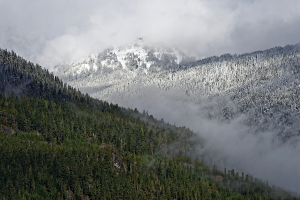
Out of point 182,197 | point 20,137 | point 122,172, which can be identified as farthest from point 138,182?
point 20,137

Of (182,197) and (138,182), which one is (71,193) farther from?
(182,197)

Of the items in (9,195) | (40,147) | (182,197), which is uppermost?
(40,147)

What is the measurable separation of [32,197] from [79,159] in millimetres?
40808

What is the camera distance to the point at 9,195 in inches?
5517

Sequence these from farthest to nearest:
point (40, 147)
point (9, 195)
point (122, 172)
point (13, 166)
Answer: point (122, 172) → point (40, 147) → point (13, 166) → point (9, 195)

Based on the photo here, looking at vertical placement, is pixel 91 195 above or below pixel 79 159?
below

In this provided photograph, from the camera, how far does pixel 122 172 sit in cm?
19312

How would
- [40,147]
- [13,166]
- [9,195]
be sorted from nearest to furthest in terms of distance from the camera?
1. [9,195]
2. [13,166]
3. [40,147]

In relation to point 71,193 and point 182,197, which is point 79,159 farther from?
point 182,197

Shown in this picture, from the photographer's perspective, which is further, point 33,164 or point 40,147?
point 40,147

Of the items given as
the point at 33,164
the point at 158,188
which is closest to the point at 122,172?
the point at 158,188

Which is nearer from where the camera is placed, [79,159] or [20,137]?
[79,159]

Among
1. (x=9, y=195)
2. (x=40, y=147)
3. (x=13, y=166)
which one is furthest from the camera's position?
(x=40, y=147)

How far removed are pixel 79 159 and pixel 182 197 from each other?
2528 inches
